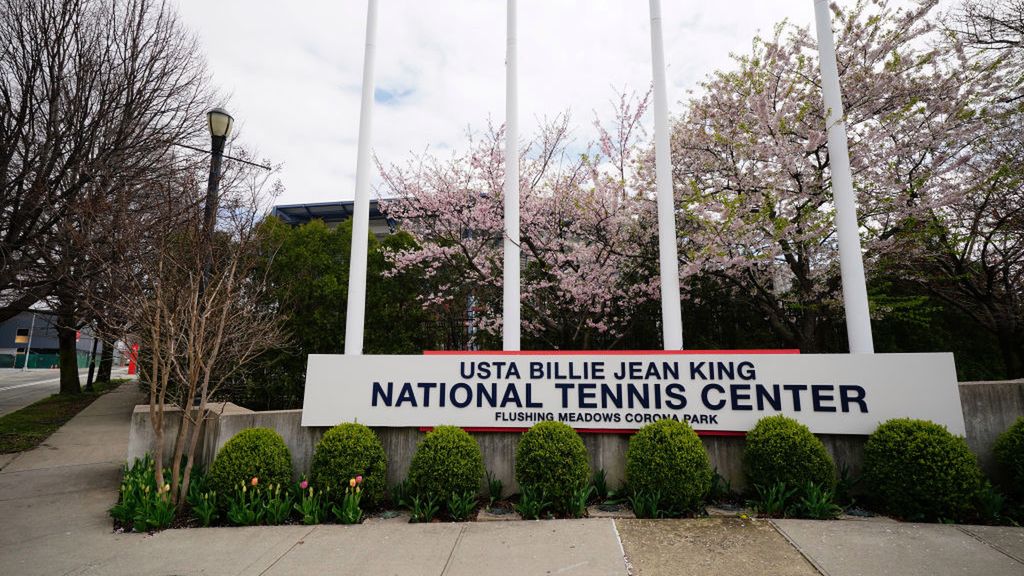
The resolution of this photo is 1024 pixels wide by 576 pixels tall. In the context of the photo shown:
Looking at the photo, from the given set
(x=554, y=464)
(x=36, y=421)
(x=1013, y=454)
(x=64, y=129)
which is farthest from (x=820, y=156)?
(x=36, y=421)

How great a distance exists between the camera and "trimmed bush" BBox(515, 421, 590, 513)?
16.6 feet

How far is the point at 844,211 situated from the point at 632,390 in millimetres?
3398

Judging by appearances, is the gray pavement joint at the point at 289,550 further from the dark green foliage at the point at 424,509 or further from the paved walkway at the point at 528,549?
the dark green foliage at the point at 424,509

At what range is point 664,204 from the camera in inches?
264

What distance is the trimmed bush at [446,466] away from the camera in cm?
518

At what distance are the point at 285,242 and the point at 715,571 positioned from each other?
11.6m

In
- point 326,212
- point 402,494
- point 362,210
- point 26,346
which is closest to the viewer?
point 402,494

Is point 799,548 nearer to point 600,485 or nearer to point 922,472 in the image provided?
point 922,472

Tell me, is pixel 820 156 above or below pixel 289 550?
above

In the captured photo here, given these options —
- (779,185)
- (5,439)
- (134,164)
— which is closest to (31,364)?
(5,439)

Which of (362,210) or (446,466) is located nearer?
(446,466)

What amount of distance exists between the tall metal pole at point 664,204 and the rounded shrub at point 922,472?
2.25m

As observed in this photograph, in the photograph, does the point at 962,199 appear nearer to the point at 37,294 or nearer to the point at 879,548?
the point at 879,548

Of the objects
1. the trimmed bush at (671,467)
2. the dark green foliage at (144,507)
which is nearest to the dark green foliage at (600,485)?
the trimmed bush at (671,467)
